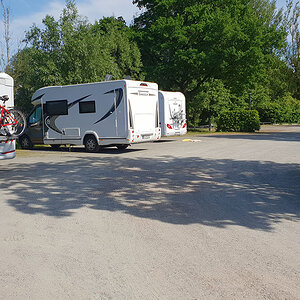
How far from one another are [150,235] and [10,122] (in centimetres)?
728

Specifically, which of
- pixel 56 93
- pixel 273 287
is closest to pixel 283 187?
pixel 273 287

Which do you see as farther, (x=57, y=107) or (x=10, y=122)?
(x=57, y=107)

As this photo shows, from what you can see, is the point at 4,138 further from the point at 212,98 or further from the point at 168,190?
the point at 212,98

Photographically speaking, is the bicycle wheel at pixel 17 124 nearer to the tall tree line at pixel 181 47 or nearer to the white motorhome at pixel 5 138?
the white motorhome at pixel 5 138

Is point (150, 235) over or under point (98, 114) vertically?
under

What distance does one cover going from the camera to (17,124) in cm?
1122

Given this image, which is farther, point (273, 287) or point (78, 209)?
point (78, 209)

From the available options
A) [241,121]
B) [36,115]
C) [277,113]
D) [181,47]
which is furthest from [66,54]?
[277,113]

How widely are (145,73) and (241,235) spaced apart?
27.4m

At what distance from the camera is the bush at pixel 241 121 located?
105 feet

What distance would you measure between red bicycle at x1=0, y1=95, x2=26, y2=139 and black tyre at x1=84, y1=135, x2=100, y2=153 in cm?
477

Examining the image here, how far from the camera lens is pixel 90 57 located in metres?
23.1

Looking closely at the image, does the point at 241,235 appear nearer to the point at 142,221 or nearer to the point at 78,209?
the point at 142,221

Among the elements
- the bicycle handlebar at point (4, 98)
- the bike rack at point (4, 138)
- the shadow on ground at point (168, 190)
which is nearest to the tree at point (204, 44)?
the shadow on ground at point (168, 190)
